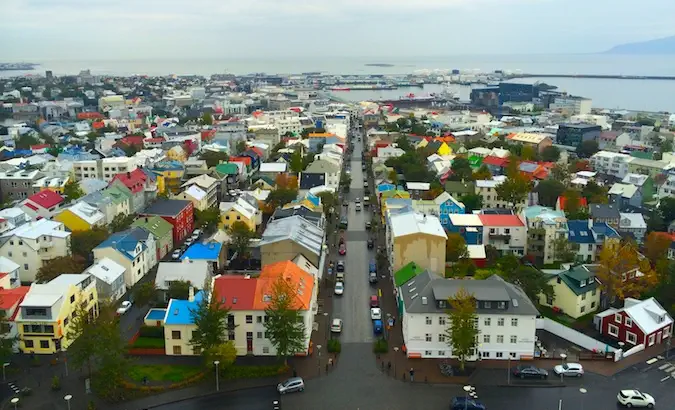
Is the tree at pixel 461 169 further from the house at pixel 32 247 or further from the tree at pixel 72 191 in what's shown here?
the house at pixel 32 247

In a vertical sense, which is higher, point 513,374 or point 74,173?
point 74,173

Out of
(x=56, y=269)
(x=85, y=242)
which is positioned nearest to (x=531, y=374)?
(x=56, y=269)

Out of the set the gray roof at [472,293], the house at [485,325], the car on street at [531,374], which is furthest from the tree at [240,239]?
the car on street at [531,374]

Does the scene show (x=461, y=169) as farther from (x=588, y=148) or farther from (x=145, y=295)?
(x=145, y=295)

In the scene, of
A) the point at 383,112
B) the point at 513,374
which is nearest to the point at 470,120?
the point at 383,112

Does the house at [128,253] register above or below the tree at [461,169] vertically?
below

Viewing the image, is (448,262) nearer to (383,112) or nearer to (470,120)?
(470,120)

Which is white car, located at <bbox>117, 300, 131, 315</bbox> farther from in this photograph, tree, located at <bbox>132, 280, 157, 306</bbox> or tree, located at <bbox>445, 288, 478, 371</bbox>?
tree, located at <bbox>445, 288, 478, 371</bbox>
